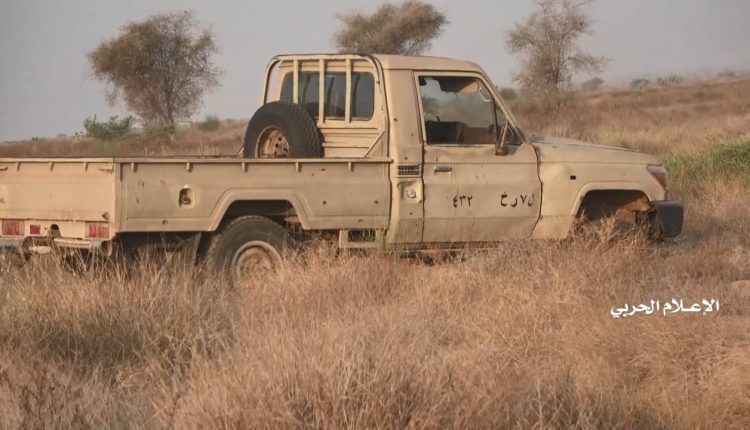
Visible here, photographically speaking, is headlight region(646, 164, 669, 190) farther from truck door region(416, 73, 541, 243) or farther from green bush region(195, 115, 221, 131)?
green bush region(195, 115, 221, 131)

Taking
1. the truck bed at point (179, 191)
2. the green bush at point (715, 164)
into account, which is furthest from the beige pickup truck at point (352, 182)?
the green bush at point (715, 164)

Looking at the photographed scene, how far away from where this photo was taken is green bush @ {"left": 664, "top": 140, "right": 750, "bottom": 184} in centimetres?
1620

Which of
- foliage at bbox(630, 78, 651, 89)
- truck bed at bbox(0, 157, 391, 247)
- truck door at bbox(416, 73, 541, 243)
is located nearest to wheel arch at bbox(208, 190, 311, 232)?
truck bed at bbox(0, 157, 391, 247)

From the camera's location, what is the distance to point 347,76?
29.7 ft

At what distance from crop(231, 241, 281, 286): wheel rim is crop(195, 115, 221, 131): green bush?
44035mm

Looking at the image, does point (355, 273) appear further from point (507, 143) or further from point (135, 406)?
point (135, 406)

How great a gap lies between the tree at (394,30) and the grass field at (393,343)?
33.2 m

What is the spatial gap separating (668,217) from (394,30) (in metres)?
33.9

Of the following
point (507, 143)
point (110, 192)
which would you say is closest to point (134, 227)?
point (110, 192)

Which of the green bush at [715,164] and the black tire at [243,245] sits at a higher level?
the green bush at [715,164]

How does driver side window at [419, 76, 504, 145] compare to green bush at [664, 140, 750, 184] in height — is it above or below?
above

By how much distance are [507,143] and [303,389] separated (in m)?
4.83

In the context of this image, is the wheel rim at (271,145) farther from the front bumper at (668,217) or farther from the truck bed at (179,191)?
the front bumper at (668,217)

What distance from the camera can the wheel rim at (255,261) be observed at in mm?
8203
